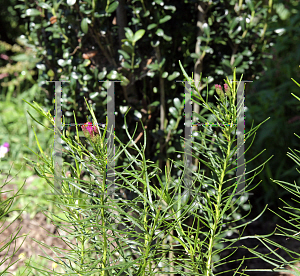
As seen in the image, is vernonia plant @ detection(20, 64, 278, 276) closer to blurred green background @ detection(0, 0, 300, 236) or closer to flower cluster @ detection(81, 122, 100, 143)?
flower cluster @ detection(81, 122, 100, 143)

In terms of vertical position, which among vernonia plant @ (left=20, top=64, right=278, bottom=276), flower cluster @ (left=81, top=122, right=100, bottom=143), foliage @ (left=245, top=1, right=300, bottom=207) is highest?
flower cluster @ (left=81, top=122, right=100, bottom=143)

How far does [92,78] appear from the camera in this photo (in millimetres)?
1312

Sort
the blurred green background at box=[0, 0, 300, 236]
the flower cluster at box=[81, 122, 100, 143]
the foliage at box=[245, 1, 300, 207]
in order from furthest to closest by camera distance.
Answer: the foliage at box=[245, 1, 300, 207]
the blurred green background at box=[0, 0, 300, 236]
the flower cluster at box=[81, 122, 100, 143]

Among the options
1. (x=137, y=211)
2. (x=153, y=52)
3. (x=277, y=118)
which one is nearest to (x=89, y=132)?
(x=137, y=211)

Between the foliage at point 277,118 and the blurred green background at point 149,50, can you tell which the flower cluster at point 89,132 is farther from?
the foliage at point 277,118

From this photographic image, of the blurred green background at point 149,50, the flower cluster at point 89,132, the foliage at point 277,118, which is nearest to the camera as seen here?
the flower cluster at point 89,132

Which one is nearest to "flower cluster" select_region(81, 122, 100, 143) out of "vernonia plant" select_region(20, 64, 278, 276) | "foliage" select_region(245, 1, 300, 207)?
"vernonia plant" select_region(20, 64, 278, 276)

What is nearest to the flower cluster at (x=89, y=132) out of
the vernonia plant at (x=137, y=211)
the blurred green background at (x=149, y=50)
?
the vernonia plant at (x=137, y=211)

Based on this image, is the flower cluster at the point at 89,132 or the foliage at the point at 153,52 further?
the foliage at the point at 153,52

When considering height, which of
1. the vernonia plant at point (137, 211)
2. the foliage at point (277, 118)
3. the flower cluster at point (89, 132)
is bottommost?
the foliage at point (277, 118)

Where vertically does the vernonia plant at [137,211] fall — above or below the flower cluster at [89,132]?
below

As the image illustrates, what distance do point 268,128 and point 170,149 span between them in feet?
4.93

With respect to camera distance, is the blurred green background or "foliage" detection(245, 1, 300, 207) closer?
the blurred green background

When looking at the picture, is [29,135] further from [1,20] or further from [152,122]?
[1,20]
